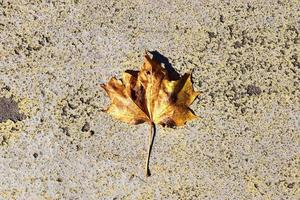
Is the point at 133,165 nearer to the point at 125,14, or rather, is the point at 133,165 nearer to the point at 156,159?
the point at 156,159

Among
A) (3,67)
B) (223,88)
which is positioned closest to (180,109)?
(223,88)

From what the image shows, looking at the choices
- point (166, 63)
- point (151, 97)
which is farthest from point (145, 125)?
point (166, 63)

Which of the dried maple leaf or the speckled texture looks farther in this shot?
the speckled texture

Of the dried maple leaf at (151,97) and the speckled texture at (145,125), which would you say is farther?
the speckled texture at (145,125)
